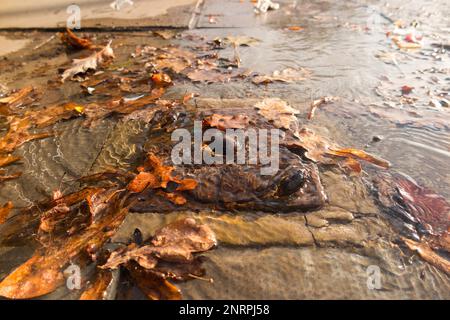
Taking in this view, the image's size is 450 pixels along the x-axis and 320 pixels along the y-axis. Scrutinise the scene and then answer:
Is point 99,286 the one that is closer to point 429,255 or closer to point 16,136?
point 429,255

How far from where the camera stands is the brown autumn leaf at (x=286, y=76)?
9.27ft

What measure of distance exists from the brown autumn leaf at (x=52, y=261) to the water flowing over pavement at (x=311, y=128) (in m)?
0.05

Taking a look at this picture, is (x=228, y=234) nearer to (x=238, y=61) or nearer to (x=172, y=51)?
(x=238, y=61)

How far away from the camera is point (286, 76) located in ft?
9.49

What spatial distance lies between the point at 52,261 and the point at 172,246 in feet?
1.57

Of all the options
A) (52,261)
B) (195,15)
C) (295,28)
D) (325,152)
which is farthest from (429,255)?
(195,15)

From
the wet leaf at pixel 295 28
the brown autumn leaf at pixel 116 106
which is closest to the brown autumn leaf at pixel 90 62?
the brown autumn leaf at pixel 116 106

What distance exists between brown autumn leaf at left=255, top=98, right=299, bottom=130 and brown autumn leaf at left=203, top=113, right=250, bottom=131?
160 mm

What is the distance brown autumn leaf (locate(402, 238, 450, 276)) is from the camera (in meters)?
1.37

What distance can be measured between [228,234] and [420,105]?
1789mm

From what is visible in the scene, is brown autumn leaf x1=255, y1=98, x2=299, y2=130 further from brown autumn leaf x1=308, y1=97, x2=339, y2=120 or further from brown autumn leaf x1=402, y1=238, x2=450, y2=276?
brown autumn leaf x1=402, y1=238, x2=450, y2=276

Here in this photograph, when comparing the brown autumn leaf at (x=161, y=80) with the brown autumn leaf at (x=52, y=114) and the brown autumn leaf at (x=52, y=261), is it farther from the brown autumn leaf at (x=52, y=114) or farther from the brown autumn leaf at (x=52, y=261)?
the brown autumn leaf at (x=52, y=261)

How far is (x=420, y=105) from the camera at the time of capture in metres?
2.45

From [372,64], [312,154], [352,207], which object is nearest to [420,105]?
[372,64]
